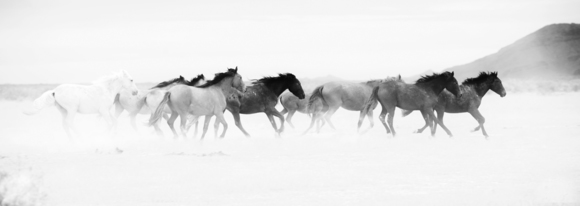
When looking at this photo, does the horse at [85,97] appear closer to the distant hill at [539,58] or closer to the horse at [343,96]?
the horse at [343,96]

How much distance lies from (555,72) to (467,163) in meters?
107

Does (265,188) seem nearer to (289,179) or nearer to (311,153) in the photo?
(289,179)

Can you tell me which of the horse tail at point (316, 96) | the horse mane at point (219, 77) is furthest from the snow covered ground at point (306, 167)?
the horse mane at point (219, 77)

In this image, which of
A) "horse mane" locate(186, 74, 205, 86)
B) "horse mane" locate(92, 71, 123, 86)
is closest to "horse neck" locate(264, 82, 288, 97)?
"horse mane" locate(186, 74, 205, 86)

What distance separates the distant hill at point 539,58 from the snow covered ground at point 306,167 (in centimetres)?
9559

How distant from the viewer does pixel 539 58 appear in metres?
119

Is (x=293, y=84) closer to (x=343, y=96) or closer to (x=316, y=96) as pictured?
(x=316, y=96)

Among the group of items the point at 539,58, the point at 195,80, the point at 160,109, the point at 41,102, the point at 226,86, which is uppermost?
the point at 226,86

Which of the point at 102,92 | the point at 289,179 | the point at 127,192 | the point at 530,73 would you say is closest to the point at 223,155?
the point at 289,179

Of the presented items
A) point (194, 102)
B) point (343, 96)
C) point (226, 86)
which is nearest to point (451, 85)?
point (343, 96)

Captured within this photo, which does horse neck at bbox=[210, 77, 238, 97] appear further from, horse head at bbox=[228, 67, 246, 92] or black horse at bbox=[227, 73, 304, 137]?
black horse at bbox=[227, 73, 304, 137]

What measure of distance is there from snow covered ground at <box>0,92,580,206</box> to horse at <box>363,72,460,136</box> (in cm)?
62

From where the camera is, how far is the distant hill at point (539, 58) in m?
112

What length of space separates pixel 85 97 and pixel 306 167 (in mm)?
7150
